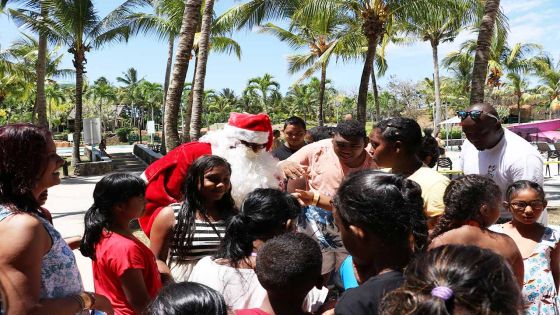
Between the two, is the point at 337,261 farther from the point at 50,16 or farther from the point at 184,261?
the point at 50,16

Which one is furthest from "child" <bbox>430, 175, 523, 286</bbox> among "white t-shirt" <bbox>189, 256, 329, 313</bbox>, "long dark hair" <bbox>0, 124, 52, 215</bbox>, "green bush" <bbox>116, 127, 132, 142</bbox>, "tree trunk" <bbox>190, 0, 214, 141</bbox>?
"green bush" <bbox>116, 127, 132, 142</bbox>

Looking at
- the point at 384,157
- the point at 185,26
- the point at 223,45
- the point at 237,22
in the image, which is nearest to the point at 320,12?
the point at 237,22

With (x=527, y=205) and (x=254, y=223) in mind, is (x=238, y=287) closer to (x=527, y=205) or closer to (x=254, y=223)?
(x=254, y=223)

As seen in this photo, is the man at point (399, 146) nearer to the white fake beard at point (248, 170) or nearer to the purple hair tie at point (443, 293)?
the white fake beard at point (248, 170)

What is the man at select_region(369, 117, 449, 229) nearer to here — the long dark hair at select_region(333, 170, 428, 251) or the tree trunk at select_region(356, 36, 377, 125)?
the long dark hair at select_region(333, 170, 428, 251)

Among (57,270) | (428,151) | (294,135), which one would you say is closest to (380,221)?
(57,270)

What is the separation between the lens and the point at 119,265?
2.47 meters

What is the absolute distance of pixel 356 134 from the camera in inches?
139

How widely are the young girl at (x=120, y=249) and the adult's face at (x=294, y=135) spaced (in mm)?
3427

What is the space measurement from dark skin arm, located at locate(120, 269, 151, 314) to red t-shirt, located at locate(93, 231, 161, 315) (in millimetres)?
29

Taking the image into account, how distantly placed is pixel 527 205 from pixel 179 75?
758cm

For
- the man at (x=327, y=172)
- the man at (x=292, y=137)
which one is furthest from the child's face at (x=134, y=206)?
the man at (x=292, y=137)

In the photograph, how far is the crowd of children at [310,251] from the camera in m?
1.38

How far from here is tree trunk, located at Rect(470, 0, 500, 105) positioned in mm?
8938
